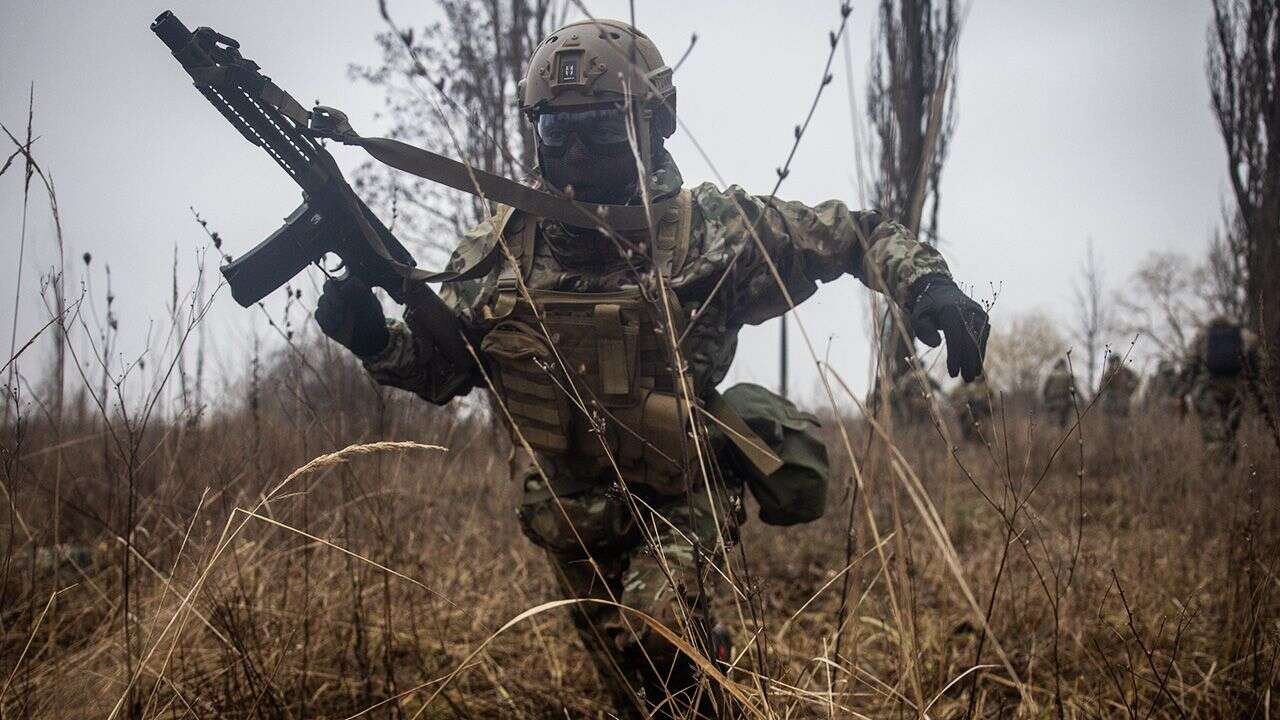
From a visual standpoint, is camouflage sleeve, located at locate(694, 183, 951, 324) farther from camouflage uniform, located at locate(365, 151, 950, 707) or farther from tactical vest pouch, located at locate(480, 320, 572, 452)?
tactical vest pouch, located at locate(480, 320, 572, 452)

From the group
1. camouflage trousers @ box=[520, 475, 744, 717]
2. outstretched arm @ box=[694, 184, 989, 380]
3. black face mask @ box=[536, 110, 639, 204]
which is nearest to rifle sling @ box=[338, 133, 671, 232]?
black face mask @ box=[536, 110, 639, 204]

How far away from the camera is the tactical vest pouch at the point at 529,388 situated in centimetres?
188

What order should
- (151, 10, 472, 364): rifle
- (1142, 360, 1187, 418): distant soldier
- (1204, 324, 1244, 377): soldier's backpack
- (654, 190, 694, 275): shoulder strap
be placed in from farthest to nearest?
(1204, 324, 1244, 377): soldier's backpack
(1142, 360, 1187, 418): distant soldier
(654, 190, 694, 275): shoulder strap
(151, 10, 472, 364): rifle

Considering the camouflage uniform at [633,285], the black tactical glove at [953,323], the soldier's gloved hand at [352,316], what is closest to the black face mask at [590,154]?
the camouflage uniform at [633,285]

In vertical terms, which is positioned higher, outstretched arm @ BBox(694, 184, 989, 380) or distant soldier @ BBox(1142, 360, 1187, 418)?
outstretched arm @ BBox(694, 184, 989, 380)

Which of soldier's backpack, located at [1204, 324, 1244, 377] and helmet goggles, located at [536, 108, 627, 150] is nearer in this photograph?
helmet goggles, located at [536, 108, 627, 150]

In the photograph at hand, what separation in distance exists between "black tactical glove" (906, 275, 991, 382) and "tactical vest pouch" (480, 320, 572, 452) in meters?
0.89

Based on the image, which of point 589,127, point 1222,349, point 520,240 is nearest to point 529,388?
point 520,240

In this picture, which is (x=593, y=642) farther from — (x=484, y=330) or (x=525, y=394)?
(x=484, y=330)

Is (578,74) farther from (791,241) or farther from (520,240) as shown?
(791,241)

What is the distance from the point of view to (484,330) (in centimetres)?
209

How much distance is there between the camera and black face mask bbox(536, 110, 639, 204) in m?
1.88

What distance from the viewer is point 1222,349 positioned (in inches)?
254

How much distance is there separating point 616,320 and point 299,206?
2.63 feet
